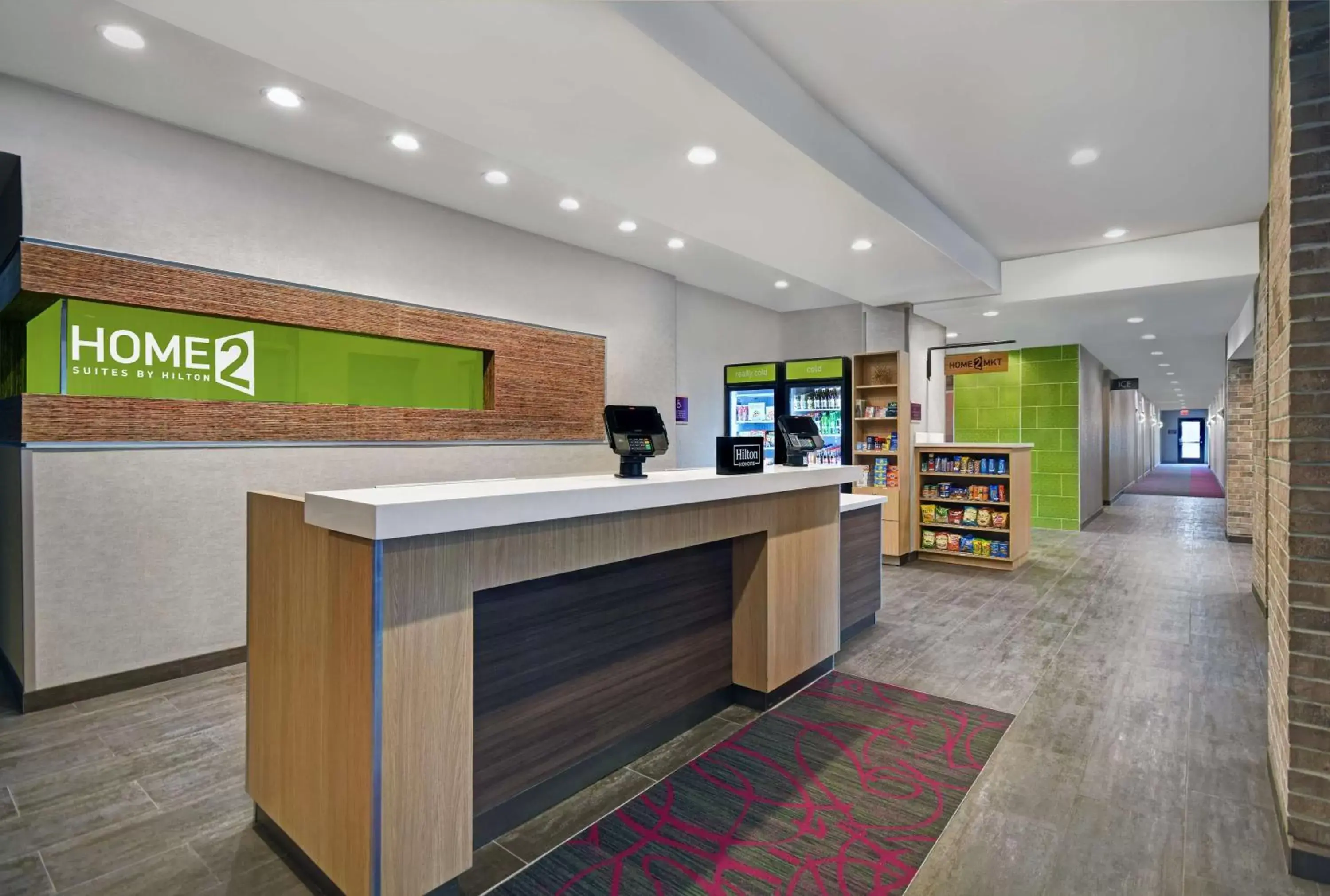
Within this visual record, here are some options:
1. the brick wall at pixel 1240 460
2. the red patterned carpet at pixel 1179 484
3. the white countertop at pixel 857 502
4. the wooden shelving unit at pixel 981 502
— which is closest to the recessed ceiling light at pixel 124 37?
the white countertop at pixel 857 502

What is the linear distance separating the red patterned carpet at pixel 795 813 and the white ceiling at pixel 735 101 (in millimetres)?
2996

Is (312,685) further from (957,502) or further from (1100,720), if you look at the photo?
(957,502)

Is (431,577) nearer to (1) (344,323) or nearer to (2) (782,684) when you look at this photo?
(2) (782,684)

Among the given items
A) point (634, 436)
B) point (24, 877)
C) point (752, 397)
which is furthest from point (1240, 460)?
point (24, 877)

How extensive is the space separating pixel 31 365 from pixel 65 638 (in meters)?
1.45

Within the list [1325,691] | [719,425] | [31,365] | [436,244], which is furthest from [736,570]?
[719,425]

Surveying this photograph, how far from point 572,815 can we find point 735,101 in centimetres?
314

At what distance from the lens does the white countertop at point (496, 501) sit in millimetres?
1634

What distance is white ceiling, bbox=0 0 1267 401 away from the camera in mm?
2678

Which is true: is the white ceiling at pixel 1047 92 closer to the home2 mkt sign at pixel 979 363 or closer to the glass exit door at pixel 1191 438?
the home2 mkt sign at pixel 979 363

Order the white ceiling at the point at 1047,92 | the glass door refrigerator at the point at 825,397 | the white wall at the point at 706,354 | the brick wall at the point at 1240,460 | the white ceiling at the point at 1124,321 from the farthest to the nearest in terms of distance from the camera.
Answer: the brick wall at the point at 1240,460 → the white wall at the point at 706,354 → the glass door refrigerator at the point at 825,397 → the white ceiling at the point at 1124,321 → the white ceiling at the point at 1047,92

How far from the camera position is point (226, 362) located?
3967 millimetres

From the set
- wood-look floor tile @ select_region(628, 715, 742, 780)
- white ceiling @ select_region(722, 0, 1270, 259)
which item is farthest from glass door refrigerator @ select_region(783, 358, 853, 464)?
wood-look floor tile @ select_region(628, 715, 742, 780)

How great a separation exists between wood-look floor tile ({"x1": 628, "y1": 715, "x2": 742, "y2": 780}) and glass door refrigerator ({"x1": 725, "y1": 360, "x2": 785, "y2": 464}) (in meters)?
4.90
